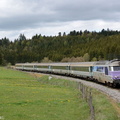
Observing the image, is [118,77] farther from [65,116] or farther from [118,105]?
[65,116]

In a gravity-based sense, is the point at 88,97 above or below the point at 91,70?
below

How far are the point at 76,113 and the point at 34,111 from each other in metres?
3.13

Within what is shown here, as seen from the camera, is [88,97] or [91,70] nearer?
[88,97]

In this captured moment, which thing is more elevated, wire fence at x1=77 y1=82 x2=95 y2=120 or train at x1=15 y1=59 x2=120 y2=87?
train at x1=15 y1=59 x2=120 y2=87

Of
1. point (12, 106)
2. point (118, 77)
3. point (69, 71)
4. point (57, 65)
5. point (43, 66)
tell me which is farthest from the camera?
point (43, 66)

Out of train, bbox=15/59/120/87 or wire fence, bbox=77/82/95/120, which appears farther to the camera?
train, bbox=15/59/120/87

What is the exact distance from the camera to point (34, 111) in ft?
71.5

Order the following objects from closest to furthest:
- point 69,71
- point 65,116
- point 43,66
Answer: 1. point 65,116
2. point 69,71
3. point 43,66

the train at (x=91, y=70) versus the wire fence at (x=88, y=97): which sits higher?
the train at (x=91, y=70)

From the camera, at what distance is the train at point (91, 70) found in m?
34.8

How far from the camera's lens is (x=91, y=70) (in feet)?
171

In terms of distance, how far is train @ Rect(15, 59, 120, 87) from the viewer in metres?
34.8

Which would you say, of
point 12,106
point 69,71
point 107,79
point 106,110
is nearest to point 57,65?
point 69,71

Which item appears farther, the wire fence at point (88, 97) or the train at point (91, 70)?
the train at point (91, 70)
